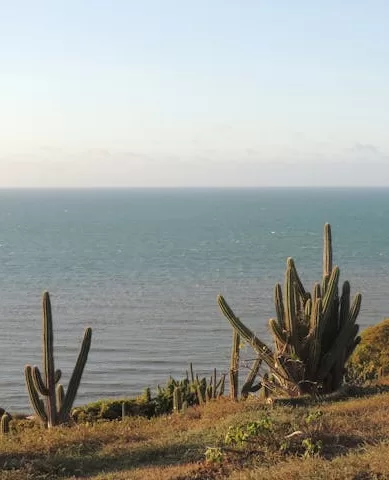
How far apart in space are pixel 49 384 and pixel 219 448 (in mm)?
6359

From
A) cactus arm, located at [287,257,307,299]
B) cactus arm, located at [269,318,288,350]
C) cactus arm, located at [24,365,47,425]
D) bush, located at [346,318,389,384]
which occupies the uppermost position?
cactus arm, located at [287,257,307,299]

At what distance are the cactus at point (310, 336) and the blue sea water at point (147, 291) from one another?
44.6 feet

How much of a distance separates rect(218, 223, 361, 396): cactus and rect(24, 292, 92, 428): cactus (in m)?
3.56

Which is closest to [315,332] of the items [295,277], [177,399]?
[295,277]

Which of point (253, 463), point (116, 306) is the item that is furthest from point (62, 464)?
point (116, 306)

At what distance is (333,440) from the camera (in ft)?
31.9

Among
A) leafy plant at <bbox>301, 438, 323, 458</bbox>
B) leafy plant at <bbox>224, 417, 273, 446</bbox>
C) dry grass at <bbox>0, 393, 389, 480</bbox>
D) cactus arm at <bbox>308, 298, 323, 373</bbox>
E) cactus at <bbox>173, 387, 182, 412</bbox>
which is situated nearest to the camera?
dry grass at <bbox>0, 393, 389, 480</bbox>

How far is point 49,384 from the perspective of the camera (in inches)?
571

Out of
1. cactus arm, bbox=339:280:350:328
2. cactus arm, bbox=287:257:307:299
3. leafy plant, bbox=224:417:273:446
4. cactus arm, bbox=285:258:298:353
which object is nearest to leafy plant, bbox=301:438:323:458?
leafy plant, bbox=224:417:273:446

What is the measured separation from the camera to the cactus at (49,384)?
563 inches

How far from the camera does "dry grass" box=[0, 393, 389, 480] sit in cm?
831

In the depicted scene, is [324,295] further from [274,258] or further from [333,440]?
[274,258]

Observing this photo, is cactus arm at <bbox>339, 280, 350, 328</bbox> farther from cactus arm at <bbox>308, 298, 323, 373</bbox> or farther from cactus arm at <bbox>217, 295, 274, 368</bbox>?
cactus arm at <bbox>217, 295, 274, 368</bbox>

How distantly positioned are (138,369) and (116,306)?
45.2 feet
